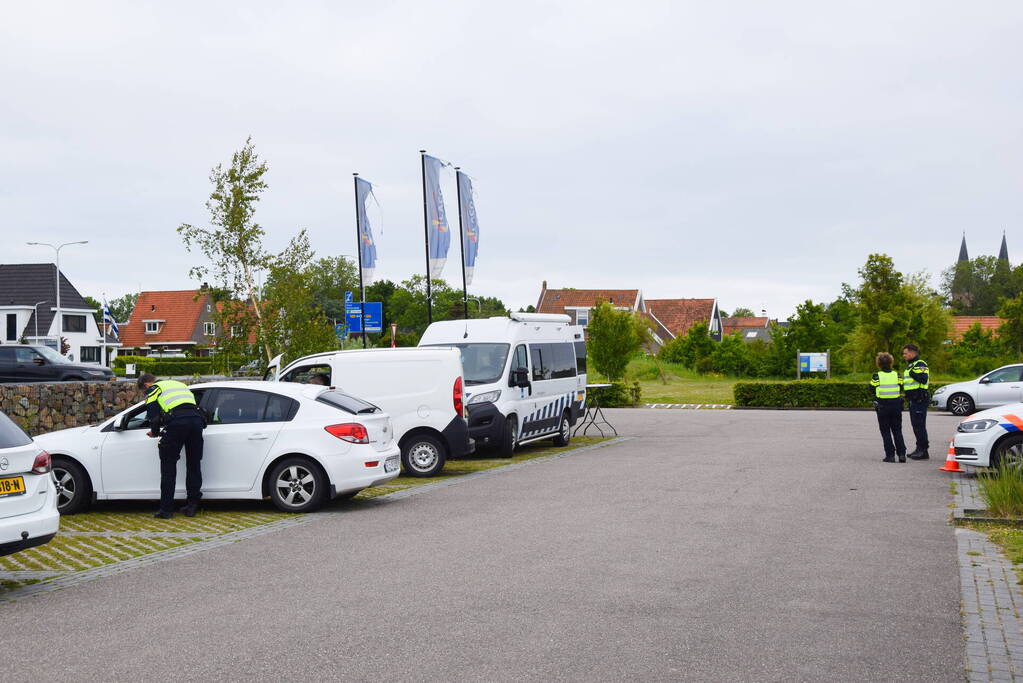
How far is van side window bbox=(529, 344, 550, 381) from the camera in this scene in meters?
19.0

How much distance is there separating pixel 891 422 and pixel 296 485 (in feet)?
32.8

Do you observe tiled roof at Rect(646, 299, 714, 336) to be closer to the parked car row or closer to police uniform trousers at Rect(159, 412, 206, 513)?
the parked car row

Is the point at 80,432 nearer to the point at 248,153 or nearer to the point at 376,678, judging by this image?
the point at 376,678

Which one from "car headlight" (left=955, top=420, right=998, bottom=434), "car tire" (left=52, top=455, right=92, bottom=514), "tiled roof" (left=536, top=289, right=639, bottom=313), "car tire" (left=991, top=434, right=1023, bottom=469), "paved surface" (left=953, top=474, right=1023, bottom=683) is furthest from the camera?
"tiled roof" (left=536, top=289, right=639, bottom=313)

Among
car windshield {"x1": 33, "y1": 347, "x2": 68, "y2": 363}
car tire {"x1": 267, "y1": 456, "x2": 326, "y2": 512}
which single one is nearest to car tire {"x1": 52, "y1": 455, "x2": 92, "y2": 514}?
car tire {"x1": 267, "y1": 456, "x2": 326, "y2": 512}

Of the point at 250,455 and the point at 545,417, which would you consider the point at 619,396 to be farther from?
the point at 250,455

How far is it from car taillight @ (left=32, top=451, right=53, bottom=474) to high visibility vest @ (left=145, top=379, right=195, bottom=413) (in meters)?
3.39

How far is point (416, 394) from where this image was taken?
50.4ft

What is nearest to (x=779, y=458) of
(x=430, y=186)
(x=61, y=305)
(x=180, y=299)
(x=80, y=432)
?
(x=80, y=432)

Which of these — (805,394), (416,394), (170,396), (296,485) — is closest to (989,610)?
(296,485)

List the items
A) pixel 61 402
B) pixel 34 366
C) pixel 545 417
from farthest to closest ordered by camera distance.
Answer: pixel 34 366 → pixel 61 402 → pixel 545 417

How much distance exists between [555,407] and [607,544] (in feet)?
36.3

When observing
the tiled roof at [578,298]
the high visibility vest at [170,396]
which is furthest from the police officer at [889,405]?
the tiled roof at [578,298]

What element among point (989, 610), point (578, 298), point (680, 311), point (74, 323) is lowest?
point (989, 610)
